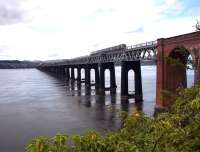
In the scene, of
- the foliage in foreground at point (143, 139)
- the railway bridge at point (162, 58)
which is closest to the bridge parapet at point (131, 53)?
the railway bridge at point (162, 58)

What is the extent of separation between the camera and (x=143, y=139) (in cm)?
823

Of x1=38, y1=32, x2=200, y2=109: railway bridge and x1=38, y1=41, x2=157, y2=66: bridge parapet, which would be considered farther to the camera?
x1=38, y1=41, x2=157, y2=66: bridge parapet

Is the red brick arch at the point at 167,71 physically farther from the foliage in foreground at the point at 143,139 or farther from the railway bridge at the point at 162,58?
the foliage in foreground at the point at 143,139

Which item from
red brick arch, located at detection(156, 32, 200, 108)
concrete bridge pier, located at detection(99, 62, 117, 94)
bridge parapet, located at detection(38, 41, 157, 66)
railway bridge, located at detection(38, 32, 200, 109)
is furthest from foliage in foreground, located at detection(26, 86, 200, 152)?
concrete bridge pier, located at detection(99, 62, 117, 94)

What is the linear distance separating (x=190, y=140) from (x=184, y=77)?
47.6m

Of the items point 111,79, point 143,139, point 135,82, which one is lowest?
point 111,79

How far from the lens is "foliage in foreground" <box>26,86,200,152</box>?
682 centimetres

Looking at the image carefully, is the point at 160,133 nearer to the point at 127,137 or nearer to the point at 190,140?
the point at 190,140

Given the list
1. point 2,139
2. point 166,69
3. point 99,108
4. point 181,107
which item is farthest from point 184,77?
point 181,107

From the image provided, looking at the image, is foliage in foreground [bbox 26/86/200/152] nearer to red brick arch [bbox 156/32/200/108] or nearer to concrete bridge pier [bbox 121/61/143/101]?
red brick arch [bbox 156/32/200/108]

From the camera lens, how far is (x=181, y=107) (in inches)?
359

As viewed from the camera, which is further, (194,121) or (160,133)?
(194,121)

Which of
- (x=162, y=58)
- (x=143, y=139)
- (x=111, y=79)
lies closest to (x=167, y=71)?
(x=162, y=58)

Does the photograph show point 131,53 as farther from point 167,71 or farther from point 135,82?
point 167,71
